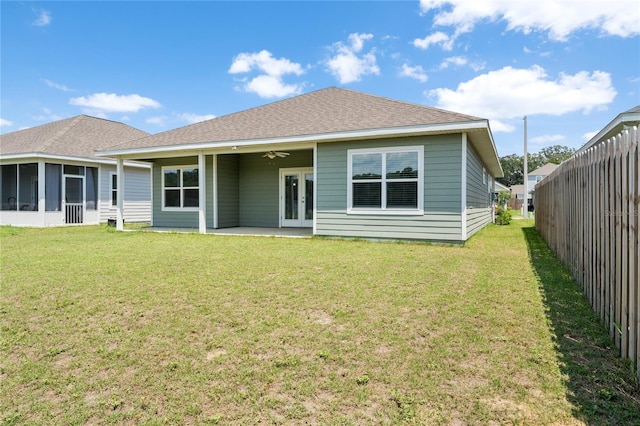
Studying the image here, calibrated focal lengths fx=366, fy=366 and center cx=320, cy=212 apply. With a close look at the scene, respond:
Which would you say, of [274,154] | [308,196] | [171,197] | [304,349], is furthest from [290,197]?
[304,349]

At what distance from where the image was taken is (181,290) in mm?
4523

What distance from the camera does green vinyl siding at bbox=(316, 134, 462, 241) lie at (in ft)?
28.1

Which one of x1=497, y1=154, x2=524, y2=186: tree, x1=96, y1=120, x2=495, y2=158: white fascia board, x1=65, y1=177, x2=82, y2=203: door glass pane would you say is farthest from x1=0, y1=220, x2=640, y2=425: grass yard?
x1=497, y1=154, x2=524, y2=186: tree

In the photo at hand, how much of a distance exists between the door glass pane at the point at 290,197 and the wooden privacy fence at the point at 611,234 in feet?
29.7

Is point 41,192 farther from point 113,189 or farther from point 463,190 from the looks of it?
point 463,190

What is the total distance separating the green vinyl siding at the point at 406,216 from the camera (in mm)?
8570

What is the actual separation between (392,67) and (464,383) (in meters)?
19.3

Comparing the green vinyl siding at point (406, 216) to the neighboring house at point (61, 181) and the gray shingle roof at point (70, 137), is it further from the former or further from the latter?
the gray shingle roof at point (70, 137)

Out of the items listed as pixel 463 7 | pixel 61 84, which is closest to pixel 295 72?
pixel 463 7

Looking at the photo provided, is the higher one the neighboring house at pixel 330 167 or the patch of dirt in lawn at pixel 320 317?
the neighboring house at pixel 330 167

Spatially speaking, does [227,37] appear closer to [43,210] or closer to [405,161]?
[43,210]

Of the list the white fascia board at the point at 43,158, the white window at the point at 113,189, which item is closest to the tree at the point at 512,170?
the white window at the point at 113,189

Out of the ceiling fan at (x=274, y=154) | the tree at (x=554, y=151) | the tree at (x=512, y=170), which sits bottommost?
the ceiling fan at (x=274, y=154)

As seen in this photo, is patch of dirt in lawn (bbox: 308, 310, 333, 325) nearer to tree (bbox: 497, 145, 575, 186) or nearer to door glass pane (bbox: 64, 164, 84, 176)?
door glass pane (bbox: 64, 164, 84, 176)
